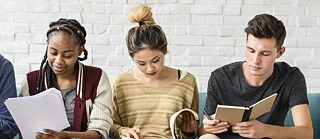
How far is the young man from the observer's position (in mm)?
2576

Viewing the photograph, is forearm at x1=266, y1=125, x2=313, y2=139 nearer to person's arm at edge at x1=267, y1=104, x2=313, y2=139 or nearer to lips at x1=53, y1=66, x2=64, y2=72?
person's arm at edge at x1=267, y1=104, x2=313, y2=139

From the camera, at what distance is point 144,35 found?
106 inches

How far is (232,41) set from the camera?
3494 mm

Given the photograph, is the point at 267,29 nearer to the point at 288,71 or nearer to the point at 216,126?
the point at 288,71

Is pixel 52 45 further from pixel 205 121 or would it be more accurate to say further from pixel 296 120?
pixel 296 120

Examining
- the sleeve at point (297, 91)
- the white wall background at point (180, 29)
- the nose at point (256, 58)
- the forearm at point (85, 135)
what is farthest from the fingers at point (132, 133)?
the white wall background at point (180, 29)

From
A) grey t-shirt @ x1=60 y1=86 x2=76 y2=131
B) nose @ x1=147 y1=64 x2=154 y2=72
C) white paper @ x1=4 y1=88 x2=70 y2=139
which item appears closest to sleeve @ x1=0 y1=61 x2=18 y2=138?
white paper @ x1=4 y1=88 x2=70 y2=139

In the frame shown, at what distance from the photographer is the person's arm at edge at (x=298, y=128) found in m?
2.59

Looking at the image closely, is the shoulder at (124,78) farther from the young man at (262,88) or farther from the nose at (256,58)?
the nose at (256,58)

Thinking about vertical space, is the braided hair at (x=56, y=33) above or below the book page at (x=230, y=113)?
above

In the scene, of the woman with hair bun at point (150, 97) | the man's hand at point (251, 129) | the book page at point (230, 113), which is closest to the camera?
the book page at point (230, 113)

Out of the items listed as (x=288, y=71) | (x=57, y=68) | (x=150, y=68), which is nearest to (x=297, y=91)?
(x=288, y=71)

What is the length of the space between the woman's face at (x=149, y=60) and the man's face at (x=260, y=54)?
379 mm

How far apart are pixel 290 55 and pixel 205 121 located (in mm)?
1087
